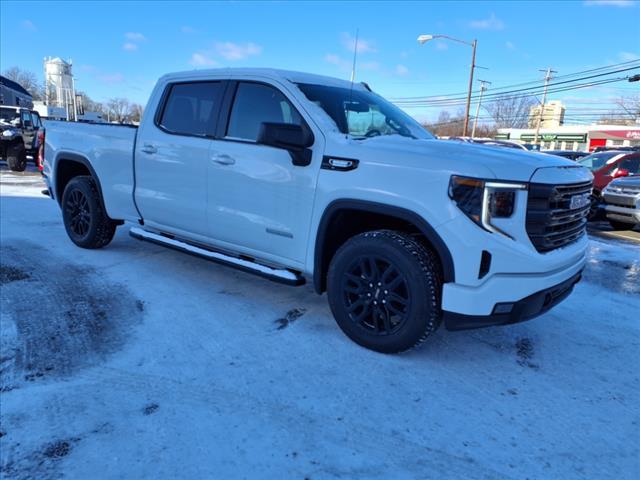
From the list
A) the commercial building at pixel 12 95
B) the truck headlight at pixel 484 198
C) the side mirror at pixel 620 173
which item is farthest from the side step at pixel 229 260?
the commercial building at pixel 12 95

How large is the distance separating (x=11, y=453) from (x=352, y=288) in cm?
212

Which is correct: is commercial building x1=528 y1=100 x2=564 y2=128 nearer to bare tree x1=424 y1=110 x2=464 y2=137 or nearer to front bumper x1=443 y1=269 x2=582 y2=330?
bare tree x1=424 y1=110 x2=464 y2=137

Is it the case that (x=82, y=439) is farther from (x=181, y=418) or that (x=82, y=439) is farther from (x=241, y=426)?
(x=241, y=426)

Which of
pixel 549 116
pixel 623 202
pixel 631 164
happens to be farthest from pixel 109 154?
pixel 549 116

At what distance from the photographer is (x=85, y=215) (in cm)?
548

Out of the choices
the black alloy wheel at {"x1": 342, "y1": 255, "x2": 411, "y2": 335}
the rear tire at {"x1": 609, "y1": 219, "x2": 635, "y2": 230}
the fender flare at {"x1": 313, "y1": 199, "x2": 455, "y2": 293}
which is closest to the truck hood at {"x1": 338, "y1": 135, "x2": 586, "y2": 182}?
the fender flare at {"x1": 313, "y1": 199, "x2": 455, "y2": 293}

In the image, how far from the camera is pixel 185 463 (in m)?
2.14

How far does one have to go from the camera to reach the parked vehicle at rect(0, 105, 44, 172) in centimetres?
1509

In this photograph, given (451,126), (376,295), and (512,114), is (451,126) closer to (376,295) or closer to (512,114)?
(512,114)

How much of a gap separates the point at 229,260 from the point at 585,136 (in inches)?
2818

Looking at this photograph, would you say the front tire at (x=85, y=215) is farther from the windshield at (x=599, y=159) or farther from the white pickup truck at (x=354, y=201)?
the windshield at (x=599, y=159)

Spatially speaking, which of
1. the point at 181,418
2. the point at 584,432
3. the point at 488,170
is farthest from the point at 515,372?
the point at 181,418

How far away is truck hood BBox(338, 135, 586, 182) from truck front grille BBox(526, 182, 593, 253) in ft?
0.46

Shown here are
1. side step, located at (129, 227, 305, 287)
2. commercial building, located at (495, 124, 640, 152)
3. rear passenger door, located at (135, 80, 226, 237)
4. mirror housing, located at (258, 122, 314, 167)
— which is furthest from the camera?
commercial building, located at (495, 124, 640, 152)
